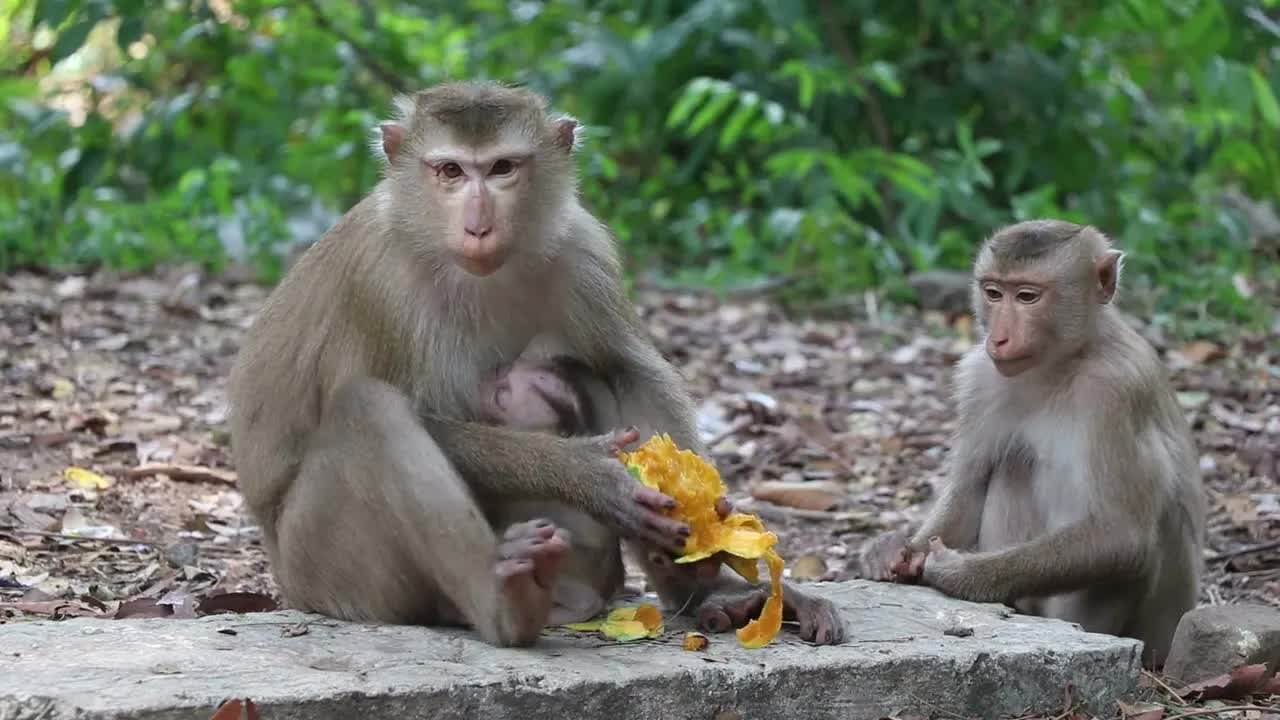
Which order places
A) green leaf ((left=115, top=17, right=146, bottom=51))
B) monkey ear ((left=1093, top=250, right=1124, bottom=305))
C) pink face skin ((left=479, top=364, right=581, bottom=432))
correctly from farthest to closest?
green leaf ((left=115, top=17, right=146, bottom=51))
monkey ear ((left=1093, top=250, right=1124, bottom=305))
pink face skin ((left=479, top=364, right=581, bottom=432))

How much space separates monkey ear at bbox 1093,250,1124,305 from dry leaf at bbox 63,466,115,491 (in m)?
3.92

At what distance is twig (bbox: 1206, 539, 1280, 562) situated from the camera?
21.6 feet

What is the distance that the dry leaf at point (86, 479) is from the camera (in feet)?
21.9

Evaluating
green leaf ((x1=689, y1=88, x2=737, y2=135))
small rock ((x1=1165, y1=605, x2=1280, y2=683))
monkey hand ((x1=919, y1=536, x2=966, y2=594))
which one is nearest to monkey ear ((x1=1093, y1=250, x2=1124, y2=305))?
monkey hand ((x1=919, y1=536, x2=966, y2=594))

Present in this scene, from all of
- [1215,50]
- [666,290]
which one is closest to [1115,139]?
[1215,50]

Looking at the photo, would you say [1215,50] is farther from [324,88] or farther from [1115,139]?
[324,88]

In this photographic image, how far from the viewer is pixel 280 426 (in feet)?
16.0

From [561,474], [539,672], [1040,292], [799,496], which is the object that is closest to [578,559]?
[561,474]

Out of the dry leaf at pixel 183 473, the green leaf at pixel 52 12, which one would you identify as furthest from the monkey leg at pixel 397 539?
the green leaf at pixel 52 12

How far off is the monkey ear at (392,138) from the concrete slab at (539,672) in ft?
4.64

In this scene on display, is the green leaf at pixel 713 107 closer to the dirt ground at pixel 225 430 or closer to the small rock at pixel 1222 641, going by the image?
the dirt ground at pixel 225 430

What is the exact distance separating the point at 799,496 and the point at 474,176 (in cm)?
304

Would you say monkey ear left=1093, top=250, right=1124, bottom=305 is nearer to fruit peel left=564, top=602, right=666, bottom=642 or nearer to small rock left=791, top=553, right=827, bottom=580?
small rock left=791, top=553, right=827, bottom=580

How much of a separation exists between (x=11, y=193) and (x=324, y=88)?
8.02 ft
